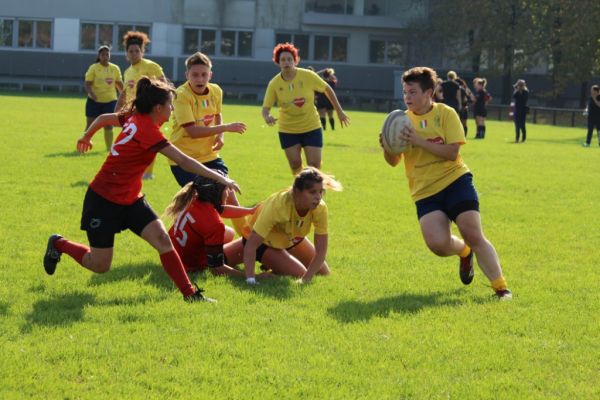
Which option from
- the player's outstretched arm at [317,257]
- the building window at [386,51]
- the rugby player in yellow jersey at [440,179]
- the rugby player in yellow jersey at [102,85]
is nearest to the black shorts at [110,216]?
the player's outstretched arm at [317,257]

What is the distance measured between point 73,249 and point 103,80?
1140 centimetres

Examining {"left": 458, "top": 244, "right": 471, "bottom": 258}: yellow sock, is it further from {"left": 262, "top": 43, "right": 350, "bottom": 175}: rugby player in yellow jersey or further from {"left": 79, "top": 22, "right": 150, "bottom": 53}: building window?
{"left": 79, "top": 22, "right": 150, "bottom": 53}: building window

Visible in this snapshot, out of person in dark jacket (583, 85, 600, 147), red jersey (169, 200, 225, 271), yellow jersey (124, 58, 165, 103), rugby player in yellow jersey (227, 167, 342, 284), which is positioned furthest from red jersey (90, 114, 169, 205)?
person in dark jacket (583, 85, 600, 147)

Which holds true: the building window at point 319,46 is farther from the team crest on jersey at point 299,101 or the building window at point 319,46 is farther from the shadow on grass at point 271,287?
the shadow on grass at point 271,287

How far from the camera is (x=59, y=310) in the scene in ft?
21.2

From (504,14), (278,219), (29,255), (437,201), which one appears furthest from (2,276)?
(504,14)

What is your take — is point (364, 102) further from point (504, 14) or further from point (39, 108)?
point (39, 108)

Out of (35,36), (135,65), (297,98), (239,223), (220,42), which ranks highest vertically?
(220,42)

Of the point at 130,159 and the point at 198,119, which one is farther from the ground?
the point at 198,119

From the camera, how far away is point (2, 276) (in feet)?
24.5

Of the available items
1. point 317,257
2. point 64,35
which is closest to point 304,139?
point 317,257

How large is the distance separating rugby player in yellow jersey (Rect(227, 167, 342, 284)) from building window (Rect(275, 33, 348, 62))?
4831 cm

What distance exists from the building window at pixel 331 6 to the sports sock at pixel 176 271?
49687mm

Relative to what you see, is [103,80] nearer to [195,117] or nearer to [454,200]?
[195,117]
